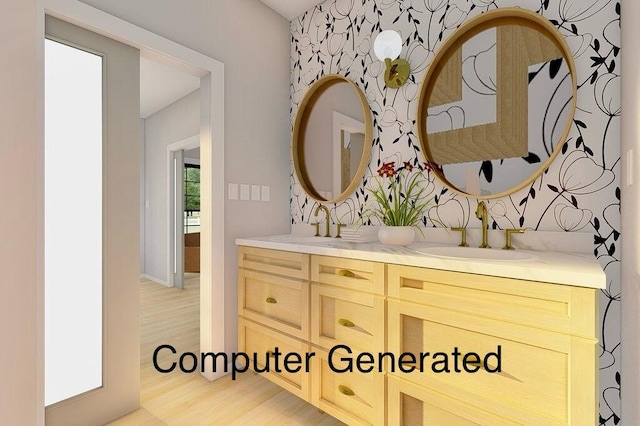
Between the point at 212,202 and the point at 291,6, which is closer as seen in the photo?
the point at 212,202

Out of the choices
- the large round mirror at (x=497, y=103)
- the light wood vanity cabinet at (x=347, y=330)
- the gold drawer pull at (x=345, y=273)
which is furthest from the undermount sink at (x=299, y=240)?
the large round mirror at (x=497, y=103)

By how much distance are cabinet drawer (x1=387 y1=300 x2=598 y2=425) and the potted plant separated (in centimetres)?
41

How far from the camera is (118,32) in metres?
1.56

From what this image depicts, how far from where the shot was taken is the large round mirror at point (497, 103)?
141 centimetres

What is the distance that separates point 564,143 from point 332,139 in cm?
132

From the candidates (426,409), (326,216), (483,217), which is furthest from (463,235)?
(326,216)

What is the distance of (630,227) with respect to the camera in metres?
1.05

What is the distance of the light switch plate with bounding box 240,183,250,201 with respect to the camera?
2.16 m

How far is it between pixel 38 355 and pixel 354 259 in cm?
140

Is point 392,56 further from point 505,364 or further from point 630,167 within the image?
point 505,364

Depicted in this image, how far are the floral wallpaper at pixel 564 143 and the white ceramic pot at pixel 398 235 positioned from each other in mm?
251

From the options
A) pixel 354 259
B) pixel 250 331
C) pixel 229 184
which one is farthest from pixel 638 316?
pixel 229 184

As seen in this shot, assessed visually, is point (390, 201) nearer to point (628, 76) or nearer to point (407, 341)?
point (407, 341)

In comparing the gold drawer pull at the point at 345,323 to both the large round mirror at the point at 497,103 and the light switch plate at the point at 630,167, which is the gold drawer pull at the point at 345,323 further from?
the light switch plate at the point at 630,167
